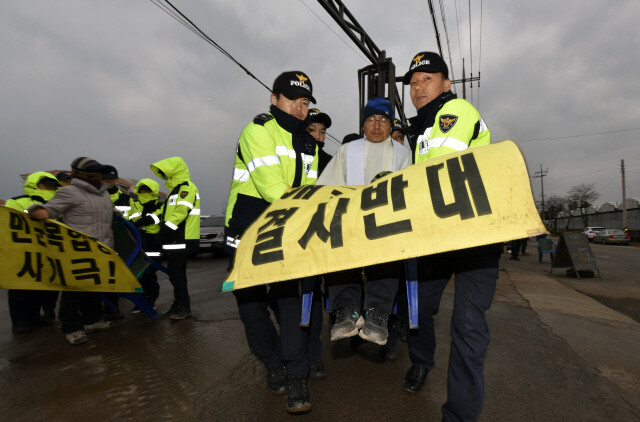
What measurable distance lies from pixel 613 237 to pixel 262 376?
1395 inches

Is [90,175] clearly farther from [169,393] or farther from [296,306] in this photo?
[296,306]

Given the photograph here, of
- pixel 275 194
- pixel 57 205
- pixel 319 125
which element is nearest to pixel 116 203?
pixel 57 205

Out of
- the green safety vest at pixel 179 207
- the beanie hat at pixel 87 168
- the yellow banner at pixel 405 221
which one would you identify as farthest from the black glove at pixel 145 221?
the yellow banner at pixel 405 221

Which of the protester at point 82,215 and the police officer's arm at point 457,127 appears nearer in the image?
the police officer's arm at point 457,127

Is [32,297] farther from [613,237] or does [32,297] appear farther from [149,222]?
[613,237]

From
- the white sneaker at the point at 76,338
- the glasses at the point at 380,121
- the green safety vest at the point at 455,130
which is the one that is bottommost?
the white sneaker at the point at 76,338

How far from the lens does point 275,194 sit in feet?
7.05

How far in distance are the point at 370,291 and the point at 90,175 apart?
331 centimetres

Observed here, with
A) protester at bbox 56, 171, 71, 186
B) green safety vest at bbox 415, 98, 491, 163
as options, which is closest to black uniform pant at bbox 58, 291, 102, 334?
protester at bbox 56, 171, 71, 186

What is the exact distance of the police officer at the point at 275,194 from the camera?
7.15ft

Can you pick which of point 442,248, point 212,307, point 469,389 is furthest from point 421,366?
point 212,307

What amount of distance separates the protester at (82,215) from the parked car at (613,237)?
3604 centimetres

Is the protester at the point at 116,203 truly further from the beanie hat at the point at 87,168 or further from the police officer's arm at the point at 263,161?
the police officer's arm at the point at 263,161

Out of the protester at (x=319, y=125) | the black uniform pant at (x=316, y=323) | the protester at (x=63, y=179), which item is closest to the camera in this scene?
the black uniform pant at (x=316, y=323)
